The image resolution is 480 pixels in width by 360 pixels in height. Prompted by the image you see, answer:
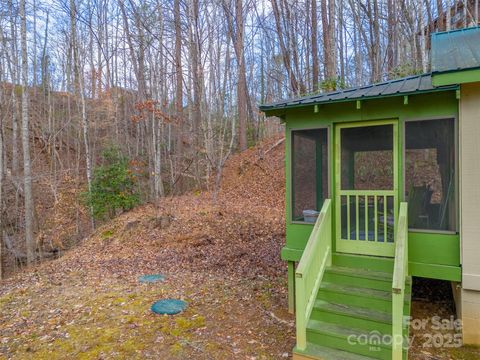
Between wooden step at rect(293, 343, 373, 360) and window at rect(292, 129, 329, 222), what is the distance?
160cm

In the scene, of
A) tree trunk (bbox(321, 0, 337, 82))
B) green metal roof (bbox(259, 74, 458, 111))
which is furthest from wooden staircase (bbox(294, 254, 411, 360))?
tree trunk (bbox(321, 0, 337, 82))

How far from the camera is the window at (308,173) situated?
4484 millimetres

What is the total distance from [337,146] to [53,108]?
1732 centimetres

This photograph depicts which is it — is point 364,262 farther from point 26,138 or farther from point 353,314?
point 26,138

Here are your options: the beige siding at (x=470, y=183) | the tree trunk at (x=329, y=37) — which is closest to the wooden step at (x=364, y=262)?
the beige siding at (x=470, y=183)

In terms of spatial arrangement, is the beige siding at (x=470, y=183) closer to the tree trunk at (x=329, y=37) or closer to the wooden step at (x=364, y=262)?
the wooden step at (x=364, y=262)

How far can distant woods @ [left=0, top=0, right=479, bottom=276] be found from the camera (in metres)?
11.1

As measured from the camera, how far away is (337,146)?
4.35 metres

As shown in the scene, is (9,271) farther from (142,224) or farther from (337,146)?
(337,146)

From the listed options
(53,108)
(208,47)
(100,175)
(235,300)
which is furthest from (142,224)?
(53,108)

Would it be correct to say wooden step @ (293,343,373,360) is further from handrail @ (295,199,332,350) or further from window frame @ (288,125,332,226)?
window frame @ (288,125,332,226)

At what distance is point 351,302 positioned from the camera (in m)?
3.76

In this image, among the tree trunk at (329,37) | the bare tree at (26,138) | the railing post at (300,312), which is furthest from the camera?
the tree trunk at (329,37)

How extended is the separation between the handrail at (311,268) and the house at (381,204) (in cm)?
1
